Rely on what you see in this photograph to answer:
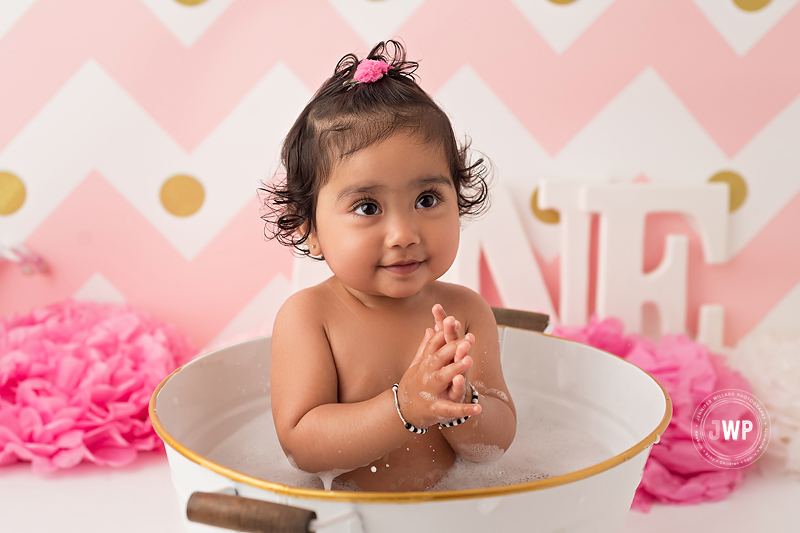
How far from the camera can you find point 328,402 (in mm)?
Result: 743

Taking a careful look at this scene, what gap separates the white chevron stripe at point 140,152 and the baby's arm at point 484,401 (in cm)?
70

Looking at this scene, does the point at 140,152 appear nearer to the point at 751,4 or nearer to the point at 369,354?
the point at 369,354

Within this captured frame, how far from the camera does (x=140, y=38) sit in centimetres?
135

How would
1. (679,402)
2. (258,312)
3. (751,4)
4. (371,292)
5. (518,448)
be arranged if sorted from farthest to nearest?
(258,312) → (751,4) → (679,402) → (518,448) → (371,292)

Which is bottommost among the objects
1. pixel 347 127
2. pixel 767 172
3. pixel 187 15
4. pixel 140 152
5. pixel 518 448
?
pixel 767 172

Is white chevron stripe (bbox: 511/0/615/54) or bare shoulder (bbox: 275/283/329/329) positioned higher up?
bare shoulder (bbox: 275/283/329/329)

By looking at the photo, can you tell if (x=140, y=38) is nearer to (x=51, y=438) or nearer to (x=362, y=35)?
(x=362, y=35)

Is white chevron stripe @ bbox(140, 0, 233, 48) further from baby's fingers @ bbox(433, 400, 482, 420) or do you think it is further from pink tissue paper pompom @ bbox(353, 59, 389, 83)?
baby's fingers @ bbox(433, 400, 482, 420)

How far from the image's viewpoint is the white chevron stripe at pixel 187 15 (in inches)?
52.6

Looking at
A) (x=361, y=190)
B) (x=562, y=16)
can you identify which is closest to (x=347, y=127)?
(x=361, y=190)

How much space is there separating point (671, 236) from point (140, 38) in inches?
45.4

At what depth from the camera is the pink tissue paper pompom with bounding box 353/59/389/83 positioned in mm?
762

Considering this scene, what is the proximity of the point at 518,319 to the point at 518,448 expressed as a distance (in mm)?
189

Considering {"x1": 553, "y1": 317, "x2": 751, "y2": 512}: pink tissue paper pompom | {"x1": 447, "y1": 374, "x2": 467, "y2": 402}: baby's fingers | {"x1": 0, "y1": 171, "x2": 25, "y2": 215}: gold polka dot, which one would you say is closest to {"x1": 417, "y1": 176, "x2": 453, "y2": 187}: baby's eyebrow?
{"x1": 447, "y1": 374, "x2": 467, "y2": 402}: baby's fingers
